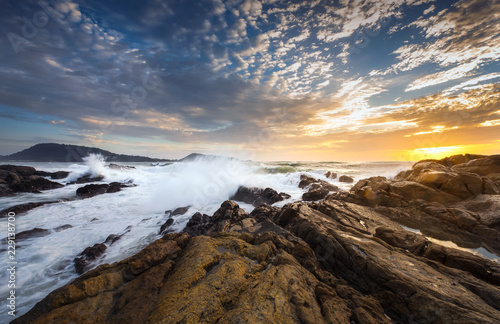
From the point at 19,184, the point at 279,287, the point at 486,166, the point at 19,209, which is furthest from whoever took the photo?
the point at 19,184

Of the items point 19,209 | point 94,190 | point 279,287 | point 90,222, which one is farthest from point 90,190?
point 279,287

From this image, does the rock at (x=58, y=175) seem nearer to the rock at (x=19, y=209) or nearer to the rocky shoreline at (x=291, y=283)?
the rock at (x=19, y=209)

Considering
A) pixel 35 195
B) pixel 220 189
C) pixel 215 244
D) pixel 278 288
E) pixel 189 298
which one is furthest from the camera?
pixel 220 189

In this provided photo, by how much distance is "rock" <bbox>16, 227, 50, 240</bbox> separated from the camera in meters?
9.74

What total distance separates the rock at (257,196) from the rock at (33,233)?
13.5 m

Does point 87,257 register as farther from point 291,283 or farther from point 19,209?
point 19,209

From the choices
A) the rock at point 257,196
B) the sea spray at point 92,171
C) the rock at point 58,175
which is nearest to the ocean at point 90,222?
the rock at point 257,196

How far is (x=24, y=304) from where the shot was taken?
5.48 metres

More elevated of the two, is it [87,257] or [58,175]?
[58,175]

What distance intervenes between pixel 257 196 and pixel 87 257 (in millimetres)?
12993

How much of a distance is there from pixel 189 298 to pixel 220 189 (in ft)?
57.5

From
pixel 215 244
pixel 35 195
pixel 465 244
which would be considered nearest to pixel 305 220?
pixel 215 244

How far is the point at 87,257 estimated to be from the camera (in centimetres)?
794

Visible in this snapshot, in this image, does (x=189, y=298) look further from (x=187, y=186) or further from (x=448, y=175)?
(x=187, y=186)
